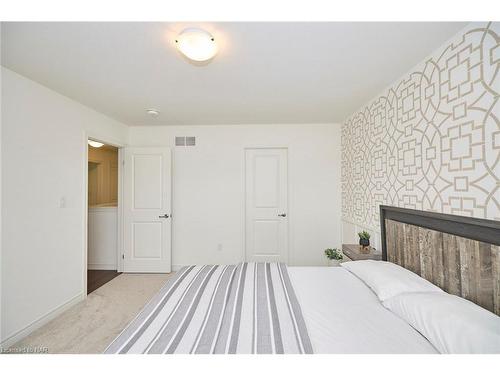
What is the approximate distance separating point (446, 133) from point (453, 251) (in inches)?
31.1

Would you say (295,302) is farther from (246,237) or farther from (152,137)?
(152,137)

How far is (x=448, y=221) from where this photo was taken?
1335mm

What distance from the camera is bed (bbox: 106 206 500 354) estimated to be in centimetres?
91

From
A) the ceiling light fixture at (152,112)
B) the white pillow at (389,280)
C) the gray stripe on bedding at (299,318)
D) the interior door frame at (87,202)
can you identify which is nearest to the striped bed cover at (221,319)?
the gray stripe on bedding at (299,318)

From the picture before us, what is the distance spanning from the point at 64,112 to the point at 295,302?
9.91 feet

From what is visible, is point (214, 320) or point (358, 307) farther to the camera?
point (358, 307)

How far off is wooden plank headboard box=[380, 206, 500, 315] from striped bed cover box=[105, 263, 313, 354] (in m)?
1.02

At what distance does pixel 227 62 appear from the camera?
164cm

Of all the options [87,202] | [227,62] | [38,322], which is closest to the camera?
[227,62]

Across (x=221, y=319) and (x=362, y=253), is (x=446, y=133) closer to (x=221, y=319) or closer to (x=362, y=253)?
(x=362, y=253)

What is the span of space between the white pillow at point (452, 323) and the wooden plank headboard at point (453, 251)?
0.72 ft

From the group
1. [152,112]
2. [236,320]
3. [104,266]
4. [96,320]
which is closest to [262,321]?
[236,320]

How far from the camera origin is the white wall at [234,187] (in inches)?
133

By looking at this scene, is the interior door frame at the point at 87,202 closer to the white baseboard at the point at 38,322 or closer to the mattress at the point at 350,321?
the white baseboard at the point at 38,322
